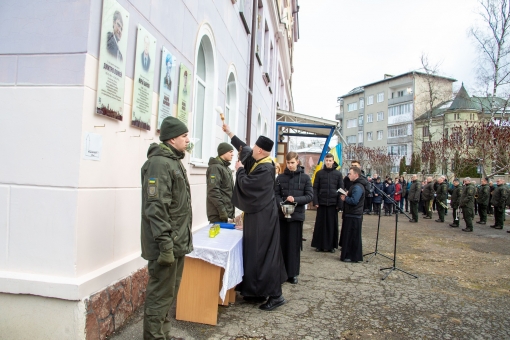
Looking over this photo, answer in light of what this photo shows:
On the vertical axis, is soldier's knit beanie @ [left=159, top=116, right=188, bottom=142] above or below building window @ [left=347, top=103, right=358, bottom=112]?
below

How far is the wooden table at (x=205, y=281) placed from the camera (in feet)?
12.6

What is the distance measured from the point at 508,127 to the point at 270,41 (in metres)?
16.2

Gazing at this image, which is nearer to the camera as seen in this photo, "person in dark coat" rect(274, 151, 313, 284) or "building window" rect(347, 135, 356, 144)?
"person in dark coat" rect(274, 151, 313, 284)

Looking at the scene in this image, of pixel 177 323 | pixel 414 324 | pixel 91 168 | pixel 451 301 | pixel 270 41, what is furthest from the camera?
pixel 270 41

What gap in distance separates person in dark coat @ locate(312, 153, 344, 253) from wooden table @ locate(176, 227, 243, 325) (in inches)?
174

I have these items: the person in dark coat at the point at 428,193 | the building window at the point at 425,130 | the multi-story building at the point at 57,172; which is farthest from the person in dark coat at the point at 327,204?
the building window at the point at 425,130

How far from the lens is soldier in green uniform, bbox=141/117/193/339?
2902mm

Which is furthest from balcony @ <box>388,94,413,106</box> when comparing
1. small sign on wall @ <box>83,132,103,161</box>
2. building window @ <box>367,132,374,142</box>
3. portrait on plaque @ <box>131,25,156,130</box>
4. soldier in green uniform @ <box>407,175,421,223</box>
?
small sign on wall @ <box>83,132,103,161</box>

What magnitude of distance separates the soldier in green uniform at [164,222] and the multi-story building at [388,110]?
54.4m

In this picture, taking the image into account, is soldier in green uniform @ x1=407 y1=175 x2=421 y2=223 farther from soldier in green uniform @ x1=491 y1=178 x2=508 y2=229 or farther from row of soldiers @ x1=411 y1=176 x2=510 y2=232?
soldier in green uniform @ x1=491 y1=178 x2=508 y2=229

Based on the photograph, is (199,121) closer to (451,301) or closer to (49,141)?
(49,141)

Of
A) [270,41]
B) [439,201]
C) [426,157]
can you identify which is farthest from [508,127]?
[270,41]

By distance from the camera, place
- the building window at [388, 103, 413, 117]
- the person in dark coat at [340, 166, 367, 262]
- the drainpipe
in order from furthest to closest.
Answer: the building window at [388, 103, 413, 117] < the drainpipe < the person in dark coat at [340, 166, 367, 262]

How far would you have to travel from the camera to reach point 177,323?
3893 millimetres
